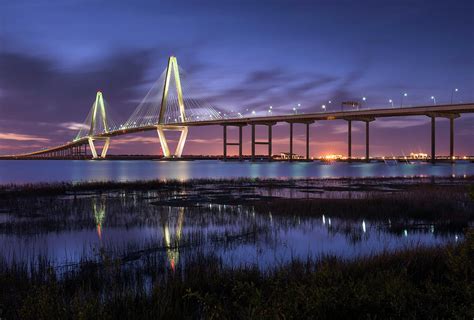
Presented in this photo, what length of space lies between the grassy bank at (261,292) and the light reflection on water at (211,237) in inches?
52.8

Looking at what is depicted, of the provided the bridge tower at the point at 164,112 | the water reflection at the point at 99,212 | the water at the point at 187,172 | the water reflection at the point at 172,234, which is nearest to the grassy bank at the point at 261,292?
the water reflection at the point at 172,234

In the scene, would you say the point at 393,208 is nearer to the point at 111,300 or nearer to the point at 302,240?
the point at 302,240

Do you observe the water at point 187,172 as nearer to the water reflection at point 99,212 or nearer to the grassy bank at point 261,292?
the water reflection at point 99,212

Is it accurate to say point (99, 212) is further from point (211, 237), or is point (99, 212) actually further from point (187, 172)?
point (187, 172)

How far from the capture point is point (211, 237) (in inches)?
439

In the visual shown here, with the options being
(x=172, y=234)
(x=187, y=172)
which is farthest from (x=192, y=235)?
(x=187, y=172)

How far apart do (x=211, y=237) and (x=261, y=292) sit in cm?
556

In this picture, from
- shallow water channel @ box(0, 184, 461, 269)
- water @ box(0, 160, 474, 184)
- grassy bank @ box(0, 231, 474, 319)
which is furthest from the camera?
water @ box(0, 160, 474, 184)

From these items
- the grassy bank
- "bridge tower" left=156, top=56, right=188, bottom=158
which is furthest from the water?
the grassy bank

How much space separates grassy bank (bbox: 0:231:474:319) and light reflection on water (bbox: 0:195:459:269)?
134 cm

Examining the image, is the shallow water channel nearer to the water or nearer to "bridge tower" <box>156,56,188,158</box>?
the water

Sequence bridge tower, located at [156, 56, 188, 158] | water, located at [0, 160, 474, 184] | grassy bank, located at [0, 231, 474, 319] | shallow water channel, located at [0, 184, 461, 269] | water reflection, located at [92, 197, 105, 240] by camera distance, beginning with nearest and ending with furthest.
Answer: grassy bank, located at [0, 231, 474, 319] → shallow water channel, located at [0, 184, 461, 269] → water reflection, located at [92, 197, 105, 240] → water, located at [0, 160, 474, 184] → bridge tower, located at [156, 56, 188, 158]

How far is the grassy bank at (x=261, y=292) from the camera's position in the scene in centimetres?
471

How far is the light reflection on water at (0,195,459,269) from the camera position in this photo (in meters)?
9.39
